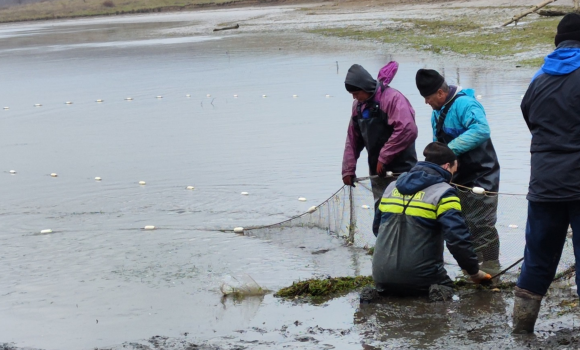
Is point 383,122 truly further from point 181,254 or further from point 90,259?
point 90,259

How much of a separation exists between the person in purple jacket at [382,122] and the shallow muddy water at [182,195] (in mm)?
895

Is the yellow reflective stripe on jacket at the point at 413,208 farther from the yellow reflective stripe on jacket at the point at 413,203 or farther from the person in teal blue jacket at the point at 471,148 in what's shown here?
the person in teal blue jacket at the point at 471,148

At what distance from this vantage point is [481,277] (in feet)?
19.2

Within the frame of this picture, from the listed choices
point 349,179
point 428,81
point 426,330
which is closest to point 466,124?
point 428,81

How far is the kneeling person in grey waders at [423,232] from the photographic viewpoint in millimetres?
5516

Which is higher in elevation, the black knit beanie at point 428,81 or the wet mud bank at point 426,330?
the black knit beanie at point 428,81

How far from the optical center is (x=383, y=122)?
277 inches

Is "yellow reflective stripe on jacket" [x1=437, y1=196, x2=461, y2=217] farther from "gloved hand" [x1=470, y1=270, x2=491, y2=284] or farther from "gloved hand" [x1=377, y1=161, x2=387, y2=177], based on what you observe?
"gloved hand" [x1=377, y1=161, x2=387, y2=177]

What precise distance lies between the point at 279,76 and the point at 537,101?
1894cm

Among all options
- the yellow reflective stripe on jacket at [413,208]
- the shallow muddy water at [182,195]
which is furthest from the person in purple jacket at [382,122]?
the yellow reflective stripe on jacket at [413,208]

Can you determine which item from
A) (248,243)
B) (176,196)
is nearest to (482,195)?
(248,243)

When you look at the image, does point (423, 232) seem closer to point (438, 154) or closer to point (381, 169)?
point (438, 154)

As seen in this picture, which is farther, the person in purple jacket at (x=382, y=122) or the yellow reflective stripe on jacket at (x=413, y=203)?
the person in purple jacket at (x=382, y=122)

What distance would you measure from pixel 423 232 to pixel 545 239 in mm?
1048
